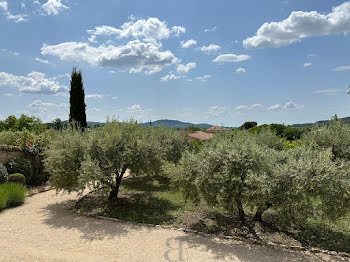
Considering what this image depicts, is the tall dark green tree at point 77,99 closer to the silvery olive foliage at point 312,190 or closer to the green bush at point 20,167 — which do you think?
the green bush at point 20,167

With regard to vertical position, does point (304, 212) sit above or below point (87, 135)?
below

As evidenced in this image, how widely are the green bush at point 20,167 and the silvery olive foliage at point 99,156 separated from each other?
4406 mm

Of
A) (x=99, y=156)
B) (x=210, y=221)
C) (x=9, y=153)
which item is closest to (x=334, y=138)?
(x=210, y=221)

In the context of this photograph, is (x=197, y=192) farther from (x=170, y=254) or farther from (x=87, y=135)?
(x=87, y=135)

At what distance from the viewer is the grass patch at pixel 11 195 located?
972 cm

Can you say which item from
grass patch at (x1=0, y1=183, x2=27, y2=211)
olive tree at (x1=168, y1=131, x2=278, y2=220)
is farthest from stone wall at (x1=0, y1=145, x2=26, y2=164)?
olive tree at (x1=168, y1=131, x2=278, y2=220)

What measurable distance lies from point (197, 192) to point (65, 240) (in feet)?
13.9

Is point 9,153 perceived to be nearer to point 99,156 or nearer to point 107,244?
point 99,156

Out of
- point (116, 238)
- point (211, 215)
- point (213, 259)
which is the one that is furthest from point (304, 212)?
point (116, 238)

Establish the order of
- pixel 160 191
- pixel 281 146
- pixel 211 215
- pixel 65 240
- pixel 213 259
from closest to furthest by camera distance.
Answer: pixel 213 259 → pixel 65 240 → pixel 211 215 → pixel 160 191 → pixel 281 146

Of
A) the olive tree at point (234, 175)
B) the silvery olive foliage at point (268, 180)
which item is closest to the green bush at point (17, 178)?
the silvery olive foliage at point (268, 180)

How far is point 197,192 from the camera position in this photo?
326 inches

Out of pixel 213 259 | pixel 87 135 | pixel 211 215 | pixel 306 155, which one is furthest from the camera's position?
pixel 87 135

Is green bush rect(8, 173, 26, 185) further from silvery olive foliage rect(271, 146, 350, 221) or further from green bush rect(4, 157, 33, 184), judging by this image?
silvery olive foliage rect(271, 146, 350, 221)
